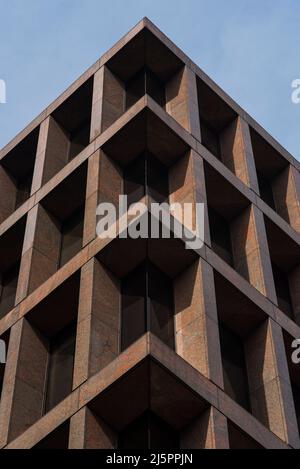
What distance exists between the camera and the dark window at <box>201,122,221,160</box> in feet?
124

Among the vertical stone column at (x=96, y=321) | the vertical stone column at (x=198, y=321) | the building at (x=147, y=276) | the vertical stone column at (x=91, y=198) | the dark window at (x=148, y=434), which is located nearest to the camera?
the dark window at (x=148, y=434)

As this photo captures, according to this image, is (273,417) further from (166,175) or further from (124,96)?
(124,96)

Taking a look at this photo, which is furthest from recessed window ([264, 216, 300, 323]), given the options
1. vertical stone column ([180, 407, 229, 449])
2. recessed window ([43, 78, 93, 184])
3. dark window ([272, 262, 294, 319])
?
vertical stone column ([180, 407, 229, 449])

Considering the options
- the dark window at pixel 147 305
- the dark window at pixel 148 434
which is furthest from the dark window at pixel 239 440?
the dark window at pixel 147 305

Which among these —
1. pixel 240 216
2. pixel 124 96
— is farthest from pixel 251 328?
pixel 124 96

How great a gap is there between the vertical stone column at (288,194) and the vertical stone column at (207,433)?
1521 centimetres

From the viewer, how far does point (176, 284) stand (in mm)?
28359

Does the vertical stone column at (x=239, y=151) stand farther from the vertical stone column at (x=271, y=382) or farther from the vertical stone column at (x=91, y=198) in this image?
the vertical stone column at (x=271, y=382)

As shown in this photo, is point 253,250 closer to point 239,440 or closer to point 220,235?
point 220,235

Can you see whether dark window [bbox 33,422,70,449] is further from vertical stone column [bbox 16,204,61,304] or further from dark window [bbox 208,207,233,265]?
dark window [bbox 208,207,233,265]

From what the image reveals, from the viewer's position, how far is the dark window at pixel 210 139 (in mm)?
37781

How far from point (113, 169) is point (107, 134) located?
1.44 meters

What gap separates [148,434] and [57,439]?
2.49 meters

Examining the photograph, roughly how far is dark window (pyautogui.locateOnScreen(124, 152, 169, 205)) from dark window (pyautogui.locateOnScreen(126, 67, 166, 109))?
4.32m
